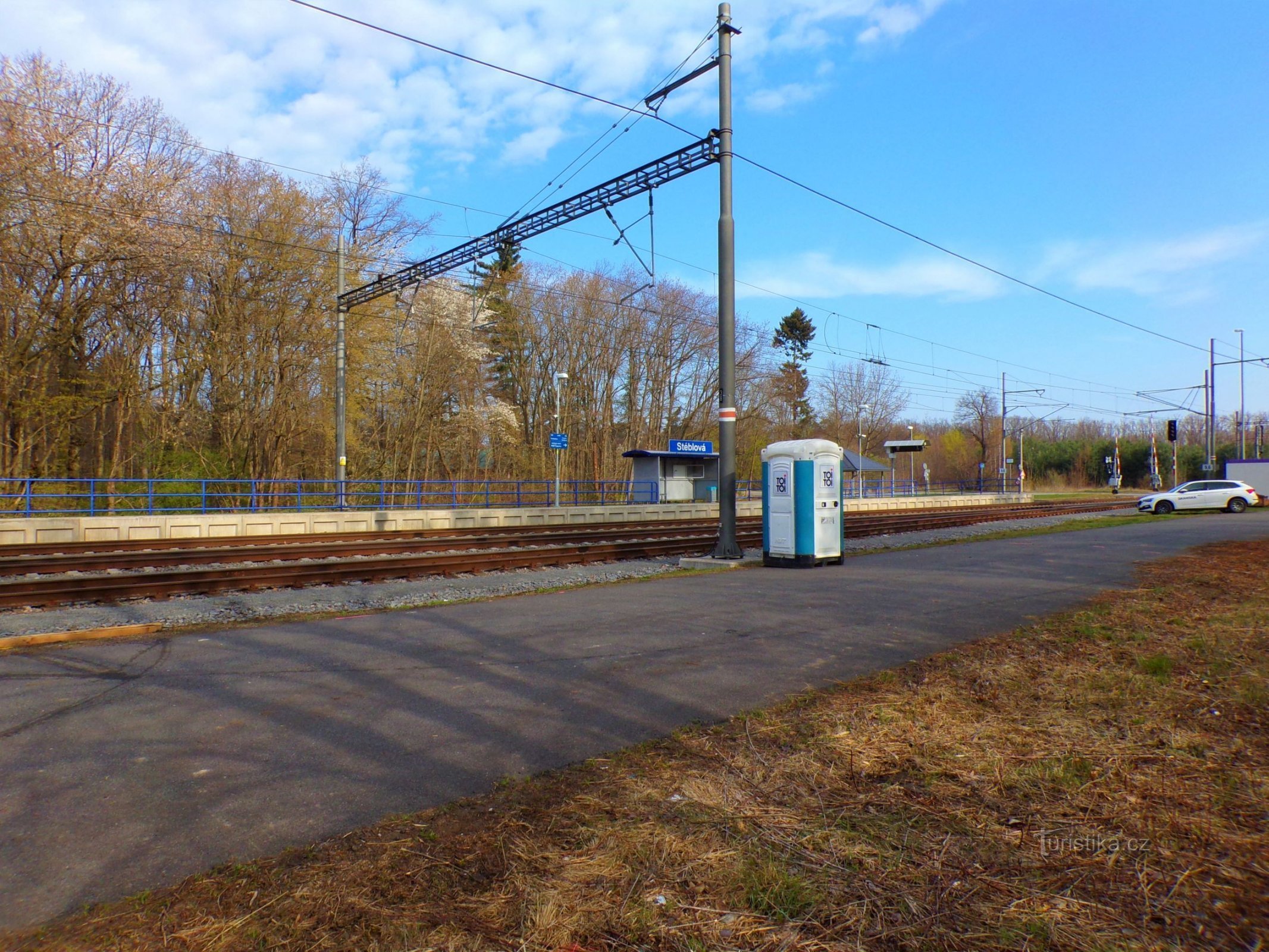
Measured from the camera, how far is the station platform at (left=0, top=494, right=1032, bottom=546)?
18641mm

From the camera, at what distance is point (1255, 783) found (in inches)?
150

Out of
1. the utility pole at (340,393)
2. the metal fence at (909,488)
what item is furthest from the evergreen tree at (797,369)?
the utility pole at (340,393)

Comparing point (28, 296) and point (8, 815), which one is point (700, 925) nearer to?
point (8, 815)

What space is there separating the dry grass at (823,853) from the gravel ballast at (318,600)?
6852mm

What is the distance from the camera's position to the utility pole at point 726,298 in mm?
15148

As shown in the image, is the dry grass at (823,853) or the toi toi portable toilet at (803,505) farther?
the toi toi portable toilet at (803,505)

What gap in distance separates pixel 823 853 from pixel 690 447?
33191mm

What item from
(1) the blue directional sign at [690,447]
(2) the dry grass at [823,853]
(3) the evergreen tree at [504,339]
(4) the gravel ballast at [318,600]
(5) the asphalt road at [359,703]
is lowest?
(4) the gravel ballast at [318,600]

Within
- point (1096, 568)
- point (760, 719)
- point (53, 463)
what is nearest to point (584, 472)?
point (53, 463)

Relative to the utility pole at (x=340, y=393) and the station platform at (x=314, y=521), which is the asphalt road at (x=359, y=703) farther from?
the utility pole at (x=340, y=393)

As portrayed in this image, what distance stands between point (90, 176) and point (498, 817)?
27.1 meters

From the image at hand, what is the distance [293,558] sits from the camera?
16.0m

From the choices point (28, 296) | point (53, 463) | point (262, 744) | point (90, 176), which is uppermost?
point (90, 176)

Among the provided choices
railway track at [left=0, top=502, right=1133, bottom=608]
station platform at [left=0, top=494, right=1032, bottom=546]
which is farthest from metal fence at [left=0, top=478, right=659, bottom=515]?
railway track at [left=0, top=502, right=1133, bottom=608]
